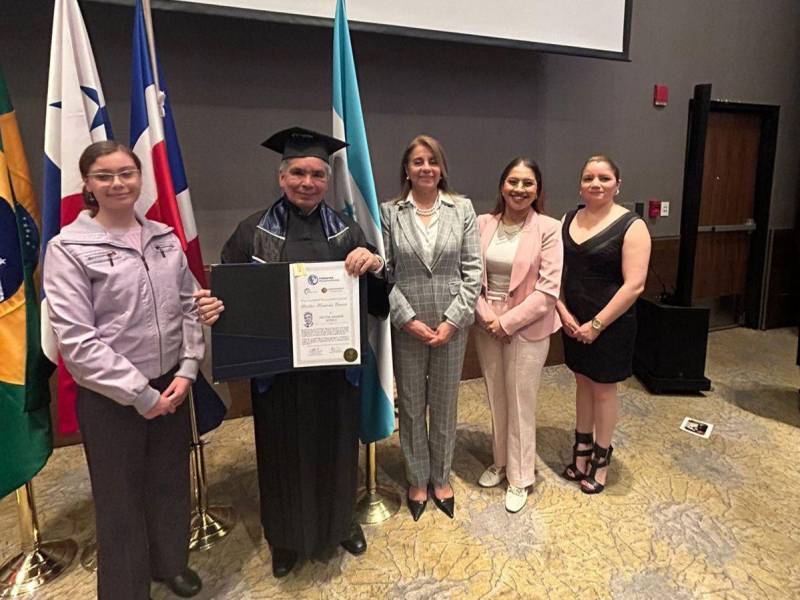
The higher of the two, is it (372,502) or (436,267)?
(436,267)

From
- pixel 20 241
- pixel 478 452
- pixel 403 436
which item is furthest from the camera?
pixel 478 452

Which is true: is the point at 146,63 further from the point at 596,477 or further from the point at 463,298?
the point at 596,477

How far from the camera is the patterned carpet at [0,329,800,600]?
1806 millimetres

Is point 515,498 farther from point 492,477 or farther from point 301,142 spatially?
point 301,142

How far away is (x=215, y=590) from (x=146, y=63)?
182 centimetres

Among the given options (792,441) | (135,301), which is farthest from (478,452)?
(135,301)

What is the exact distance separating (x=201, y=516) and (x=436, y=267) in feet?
4.49

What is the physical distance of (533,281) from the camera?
6.95ft

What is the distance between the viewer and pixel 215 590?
1.81 m

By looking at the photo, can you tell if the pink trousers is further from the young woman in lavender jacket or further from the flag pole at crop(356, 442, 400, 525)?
the young woman in lavender jacket

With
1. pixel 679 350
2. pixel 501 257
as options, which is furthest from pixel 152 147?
pixel 679 350

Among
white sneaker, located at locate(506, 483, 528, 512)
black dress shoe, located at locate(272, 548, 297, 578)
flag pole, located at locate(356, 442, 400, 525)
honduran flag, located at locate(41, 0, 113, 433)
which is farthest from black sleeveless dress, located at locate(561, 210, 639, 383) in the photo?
honduran flag, located at locate(41, 0, 113, 433)

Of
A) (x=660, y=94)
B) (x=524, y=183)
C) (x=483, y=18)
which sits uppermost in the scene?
(x=483, y=18)

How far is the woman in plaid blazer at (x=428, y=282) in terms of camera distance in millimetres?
1966
